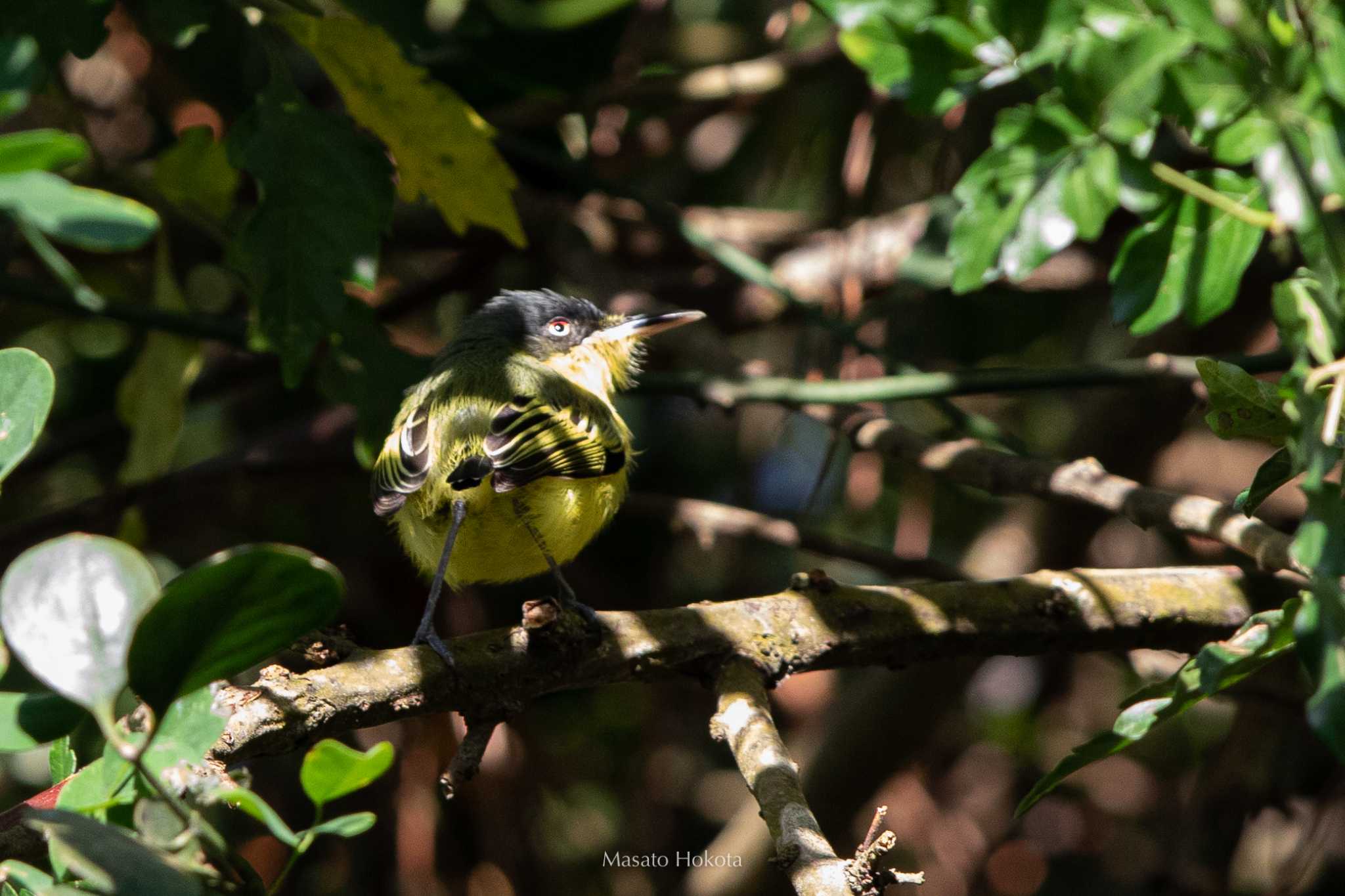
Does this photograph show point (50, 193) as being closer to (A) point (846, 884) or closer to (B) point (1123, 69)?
(A) point (846, 884)

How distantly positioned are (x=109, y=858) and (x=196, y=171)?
268 cm

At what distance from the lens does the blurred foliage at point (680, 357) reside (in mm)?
1424

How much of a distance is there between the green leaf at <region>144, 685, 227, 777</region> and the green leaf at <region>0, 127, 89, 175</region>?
57cm

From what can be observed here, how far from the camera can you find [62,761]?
161 centimetres

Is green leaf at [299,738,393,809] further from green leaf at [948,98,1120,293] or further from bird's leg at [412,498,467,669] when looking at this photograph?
green leaf at [948,98,1120,293]

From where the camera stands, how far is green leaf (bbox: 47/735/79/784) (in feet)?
5.25

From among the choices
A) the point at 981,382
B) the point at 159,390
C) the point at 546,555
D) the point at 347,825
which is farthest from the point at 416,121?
the point at 347,825

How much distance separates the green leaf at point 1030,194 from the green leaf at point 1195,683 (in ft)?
2.43

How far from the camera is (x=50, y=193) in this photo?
112 centimetres

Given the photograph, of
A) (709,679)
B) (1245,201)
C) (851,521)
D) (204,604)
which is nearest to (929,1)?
(1245,201)

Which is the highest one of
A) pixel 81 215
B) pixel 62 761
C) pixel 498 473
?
pixel 81 215

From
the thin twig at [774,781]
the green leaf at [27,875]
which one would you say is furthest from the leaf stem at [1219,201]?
the green leaf at [27,875]

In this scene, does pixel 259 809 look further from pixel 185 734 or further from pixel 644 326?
pixel 644 326

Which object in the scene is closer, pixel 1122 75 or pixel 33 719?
pixel 33 719
